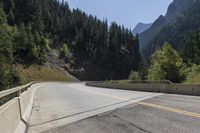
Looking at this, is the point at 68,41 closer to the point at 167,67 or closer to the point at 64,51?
the point at 64,51

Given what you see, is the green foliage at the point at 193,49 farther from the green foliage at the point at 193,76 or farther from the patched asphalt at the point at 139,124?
the patched asphalt at the point at 139,124

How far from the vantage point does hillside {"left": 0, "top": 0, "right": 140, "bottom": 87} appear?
124225 mm

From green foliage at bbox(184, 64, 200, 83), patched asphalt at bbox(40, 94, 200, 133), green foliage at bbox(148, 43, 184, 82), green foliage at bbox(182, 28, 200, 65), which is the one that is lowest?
patched asphalt at bbox(40, 94, 200, 133)

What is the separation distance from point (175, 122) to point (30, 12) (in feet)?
500

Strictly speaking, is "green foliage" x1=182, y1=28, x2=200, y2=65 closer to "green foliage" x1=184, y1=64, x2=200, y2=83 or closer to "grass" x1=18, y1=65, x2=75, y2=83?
"green foliage" x1=184, y1=64, x2=200, y2=83

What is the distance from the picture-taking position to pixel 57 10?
620ft

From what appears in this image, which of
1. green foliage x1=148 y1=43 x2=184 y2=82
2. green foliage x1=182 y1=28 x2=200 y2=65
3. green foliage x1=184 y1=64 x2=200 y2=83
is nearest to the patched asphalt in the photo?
green foliage x1=184 y1=64 x2=200 y2=83

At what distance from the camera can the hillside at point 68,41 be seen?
12423 cm

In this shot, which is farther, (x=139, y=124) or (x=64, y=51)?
(x=64, y=51)

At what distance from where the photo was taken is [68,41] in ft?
534

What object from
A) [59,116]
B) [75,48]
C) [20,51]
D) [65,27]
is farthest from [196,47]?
[59,116]

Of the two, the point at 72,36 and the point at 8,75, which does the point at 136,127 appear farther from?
the point at 72,36

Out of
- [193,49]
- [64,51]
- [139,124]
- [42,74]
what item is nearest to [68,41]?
[64,51]

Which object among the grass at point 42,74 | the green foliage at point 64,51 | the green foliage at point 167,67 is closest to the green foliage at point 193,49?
the green foliage at point 167,67
